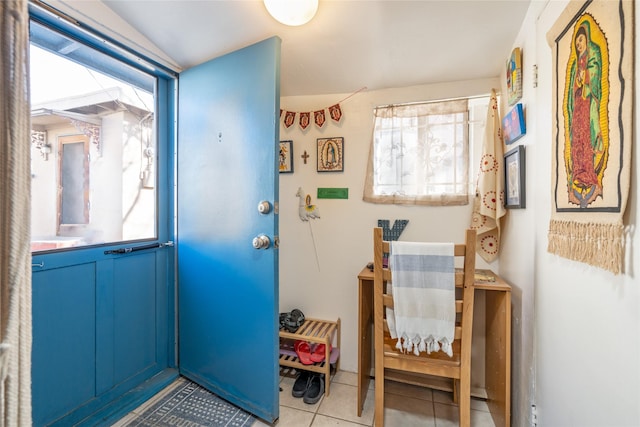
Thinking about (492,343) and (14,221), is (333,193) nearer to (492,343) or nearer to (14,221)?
(492,343)

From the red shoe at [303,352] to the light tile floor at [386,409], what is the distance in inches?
8.1

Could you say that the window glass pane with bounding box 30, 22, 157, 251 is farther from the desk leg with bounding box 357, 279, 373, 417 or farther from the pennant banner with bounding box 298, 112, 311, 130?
the desk leg with bounding box 357, 279, 373, 417

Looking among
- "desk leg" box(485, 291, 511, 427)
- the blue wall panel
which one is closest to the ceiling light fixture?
the blue wall panel

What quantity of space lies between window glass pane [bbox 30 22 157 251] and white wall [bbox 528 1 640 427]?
6.77 feet

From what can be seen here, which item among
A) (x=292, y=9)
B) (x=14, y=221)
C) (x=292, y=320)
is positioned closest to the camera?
(x=14, y=221)

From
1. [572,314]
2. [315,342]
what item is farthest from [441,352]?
[315,342]

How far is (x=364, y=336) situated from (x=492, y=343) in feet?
2.41

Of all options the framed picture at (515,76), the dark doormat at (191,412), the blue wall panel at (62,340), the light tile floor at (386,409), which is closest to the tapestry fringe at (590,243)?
the framed picture at (515,76)

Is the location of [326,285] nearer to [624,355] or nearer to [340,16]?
[624,355]

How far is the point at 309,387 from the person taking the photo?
5.57 feet

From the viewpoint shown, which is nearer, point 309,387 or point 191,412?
point 191,412

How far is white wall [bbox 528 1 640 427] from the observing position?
26.7 inches

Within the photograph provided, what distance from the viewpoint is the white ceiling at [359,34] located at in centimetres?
127

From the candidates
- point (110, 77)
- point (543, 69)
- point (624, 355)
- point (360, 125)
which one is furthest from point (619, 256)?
point (110, 77)
